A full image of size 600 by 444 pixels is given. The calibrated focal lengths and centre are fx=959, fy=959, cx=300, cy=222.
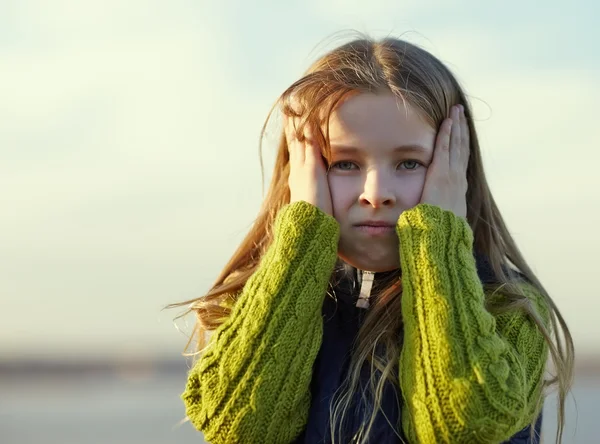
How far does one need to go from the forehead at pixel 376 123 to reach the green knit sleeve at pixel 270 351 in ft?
0.95

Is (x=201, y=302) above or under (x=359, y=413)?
above

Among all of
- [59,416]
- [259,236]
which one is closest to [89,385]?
[59,416]

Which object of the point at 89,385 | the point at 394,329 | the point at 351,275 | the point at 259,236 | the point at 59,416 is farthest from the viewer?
the point at 89,385

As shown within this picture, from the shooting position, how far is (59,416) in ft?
29.9

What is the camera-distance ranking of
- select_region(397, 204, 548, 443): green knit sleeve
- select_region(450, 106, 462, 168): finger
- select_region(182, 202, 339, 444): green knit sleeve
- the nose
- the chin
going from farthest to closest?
select_region(450, 106, 462, 168): finger < the chin < the nose < select_region(182, 202, 339, 444): green knit sleeve < select_region(397, 204, 548, 443): green knit sleeve

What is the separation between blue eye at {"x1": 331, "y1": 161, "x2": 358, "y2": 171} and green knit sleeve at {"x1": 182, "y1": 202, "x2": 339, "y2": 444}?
0.66 feet

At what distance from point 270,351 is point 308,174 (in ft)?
2.14

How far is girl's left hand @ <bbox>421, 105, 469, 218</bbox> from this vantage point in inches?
121

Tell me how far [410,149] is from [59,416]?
22.8 feet

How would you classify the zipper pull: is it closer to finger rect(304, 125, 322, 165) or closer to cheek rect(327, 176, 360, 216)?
cheek rect(327, 176, 360, 216)

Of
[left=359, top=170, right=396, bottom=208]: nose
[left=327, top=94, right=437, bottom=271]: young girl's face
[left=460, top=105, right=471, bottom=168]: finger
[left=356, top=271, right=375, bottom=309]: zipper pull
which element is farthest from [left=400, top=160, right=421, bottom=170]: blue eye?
[left=356, top=271, right=375, bottom=309]: zipper pull

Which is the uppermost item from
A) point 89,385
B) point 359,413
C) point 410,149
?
point 410,149

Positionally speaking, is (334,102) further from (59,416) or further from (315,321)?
(59,416)

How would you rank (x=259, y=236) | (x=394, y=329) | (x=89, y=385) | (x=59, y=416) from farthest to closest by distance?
(x=89, y=385) → (x=59, y=416) → (x=259, y=236) → (x=394, y=329)
